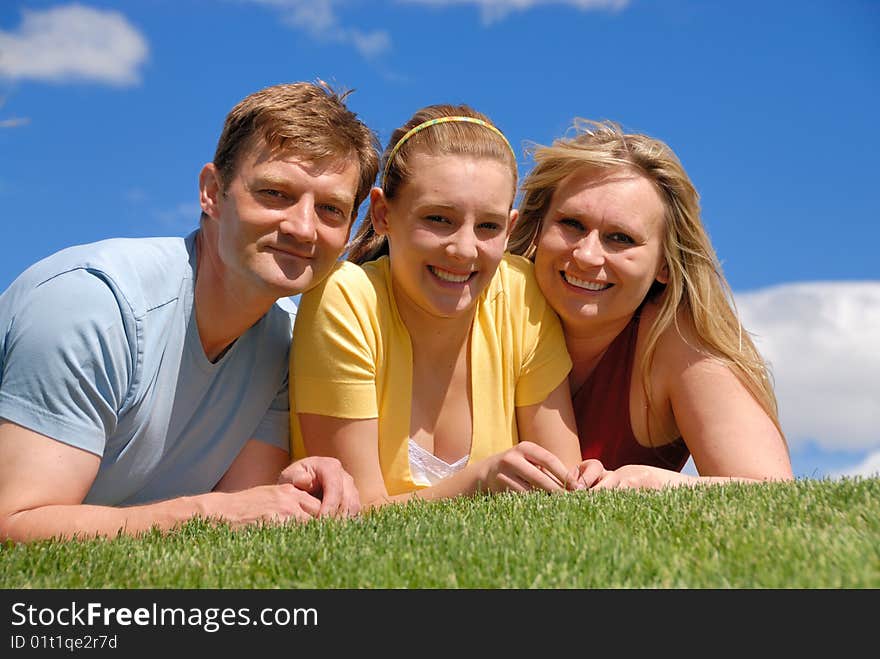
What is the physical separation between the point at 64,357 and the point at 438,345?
2225 mm

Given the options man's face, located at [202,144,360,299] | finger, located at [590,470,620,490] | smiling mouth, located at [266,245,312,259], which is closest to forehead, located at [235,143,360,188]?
man's face, located at [202,144,360,299]

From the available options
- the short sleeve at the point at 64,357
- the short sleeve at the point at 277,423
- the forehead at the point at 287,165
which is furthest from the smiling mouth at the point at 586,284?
the short sleeve at the point at 64,357

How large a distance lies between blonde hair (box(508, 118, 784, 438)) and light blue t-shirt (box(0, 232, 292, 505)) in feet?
6.41

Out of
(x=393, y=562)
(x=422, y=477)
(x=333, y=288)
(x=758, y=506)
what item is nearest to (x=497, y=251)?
(x=333, y=288)

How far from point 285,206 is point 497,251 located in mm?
1264

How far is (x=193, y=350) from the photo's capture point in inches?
207

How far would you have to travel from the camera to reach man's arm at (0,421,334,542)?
445cm

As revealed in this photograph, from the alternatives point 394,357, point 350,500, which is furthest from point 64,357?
point 394,357

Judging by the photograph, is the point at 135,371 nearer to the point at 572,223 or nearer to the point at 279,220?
the point at 279,220

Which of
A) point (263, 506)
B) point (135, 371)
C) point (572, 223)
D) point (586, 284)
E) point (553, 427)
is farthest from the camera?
point (572, 223)

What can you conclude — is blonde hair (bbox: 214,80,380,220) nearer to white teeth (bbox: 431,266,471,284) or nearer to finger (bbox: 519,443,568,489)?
white teeth (bbox: 431,266,471,284)

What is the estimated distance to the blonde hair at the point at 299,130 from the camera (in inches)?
202

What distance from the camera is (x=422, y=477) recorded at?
19.0ft
